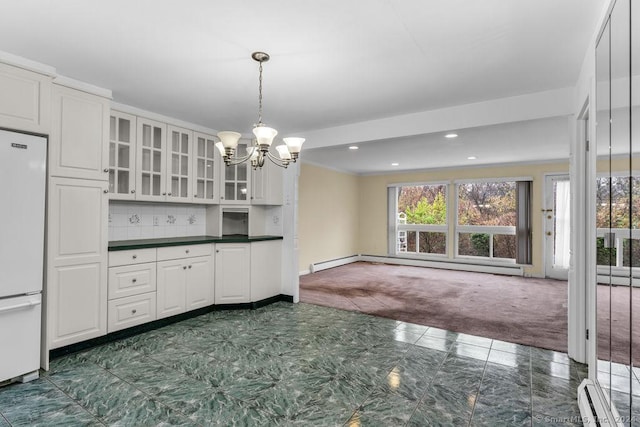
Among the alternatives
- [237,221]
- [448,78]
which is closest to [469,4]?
[448,78]

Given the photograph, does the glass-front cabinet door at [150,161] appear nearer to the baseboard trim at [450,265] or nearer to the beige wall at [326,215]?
the beige wall at [326,215]

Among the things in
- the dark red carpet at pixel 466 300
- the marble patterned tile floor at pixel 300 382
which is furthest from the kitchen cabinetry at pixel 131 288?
the dark red carpet at pixel 466 300

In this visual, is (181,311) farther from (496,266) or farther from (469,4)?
(496,266)

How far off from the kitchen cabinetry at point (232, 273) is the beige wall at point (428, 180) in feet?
15.5

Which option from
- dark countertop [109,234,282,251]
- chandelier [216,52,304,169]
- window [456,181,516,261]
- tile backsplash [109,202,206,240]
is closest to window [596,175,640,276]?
chandelier [216,52,304,169]

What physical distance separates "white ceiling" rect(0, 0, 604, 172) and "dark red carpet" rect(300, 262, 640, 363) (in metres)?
1.63

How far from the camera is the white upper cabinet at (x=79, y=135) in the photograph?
108 inches

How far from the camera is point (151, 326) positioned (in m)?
3.45

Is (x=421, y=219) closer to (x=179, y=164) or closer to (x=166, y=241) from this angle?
(x=179, y=164)

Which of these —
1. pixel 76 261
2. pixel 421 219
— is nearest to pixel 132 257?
pixel 76 261

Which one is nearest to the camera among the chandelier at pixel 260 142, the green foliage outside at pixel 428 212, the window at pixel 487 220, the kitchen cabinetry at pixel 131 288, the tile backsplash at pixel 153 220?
the chandelier at pixel 260 142

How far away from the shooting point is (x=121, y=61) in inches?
99.4

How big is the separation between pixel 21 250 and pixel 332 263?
5667 mm

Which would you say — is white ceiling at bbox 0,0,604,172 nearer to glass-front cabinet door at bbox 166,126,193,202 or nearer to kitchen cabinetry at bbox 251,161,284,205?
glass-front cabinet door at bbox 166,126,193,202
